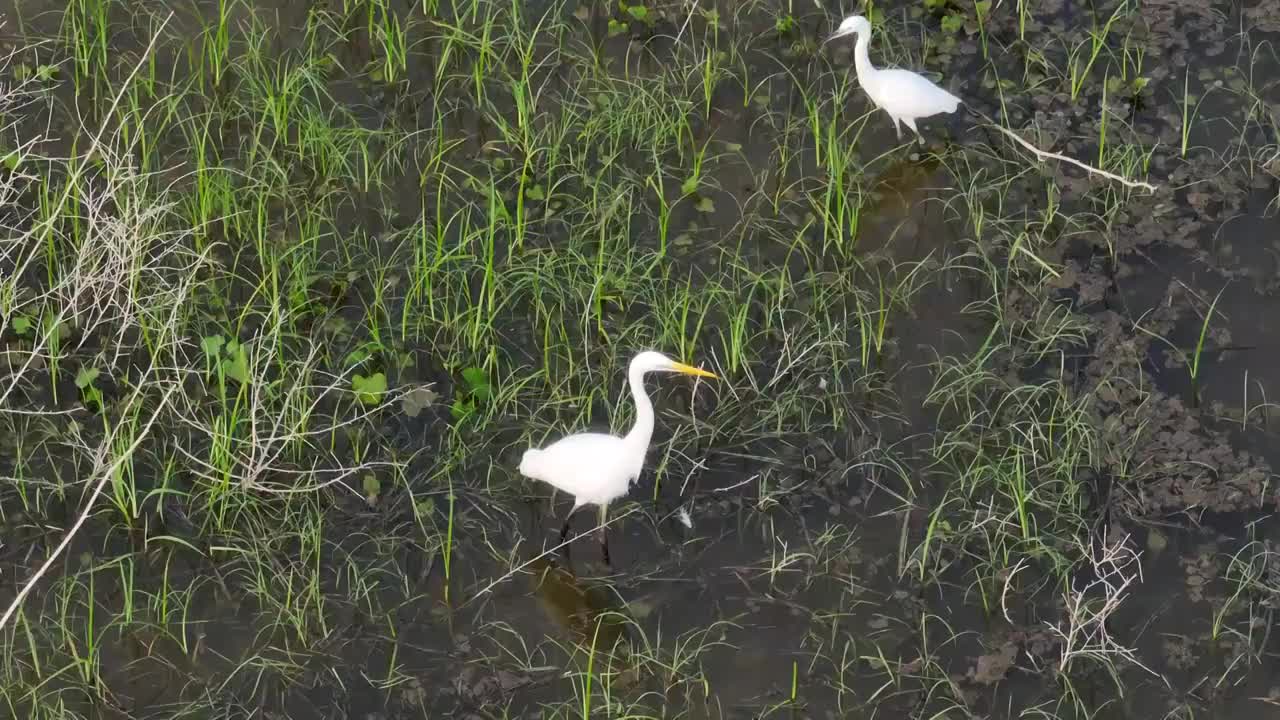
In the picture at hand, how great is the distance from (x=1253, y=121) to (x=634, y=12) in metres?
2.54

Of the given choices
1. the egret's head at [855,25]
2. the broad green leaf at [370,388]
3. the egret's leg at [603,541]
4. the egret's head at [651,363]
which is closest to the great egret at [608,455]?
the egret's head at [651,363]

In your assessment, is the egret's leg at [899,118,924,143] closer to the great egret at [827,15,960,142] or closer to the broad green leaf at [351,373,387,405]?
the great egret at [827,15,960,142]

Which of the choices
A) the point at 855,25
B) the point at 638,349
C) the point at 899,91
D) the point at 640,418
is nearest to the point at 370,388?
the point at 638,349

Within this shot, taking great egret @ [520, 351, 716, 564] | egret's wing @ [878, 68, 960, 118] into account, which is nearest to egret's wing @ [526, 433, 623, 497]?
great egret @ [520, 351, 716, 564]

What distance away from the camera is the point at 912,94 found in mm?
6004

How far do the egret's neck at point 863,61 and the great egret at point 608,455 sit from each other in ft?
5.99

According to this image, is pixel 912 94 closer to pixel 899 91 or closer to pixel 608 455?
pixel 899 91

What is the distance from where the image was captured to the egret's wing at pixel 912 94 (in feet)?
19.7

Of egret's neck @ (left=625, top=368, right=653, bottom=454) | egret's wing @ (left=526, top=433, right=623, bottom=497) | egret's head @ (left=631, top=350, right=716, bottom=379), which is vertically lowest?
egret's wing @ (left=526, top=433, right=623, bottom=497)

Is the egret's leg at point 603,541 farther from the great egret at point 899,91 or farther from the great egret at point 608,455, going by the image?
the great egret at point 899,91

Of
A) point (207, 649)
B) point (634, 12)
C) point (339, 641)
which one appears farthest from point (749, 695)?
point (634, 12)

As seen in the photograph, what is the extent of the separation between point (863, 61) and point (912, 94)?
27 cm

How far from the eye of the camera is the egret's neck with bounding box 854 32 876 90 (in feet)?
20.1

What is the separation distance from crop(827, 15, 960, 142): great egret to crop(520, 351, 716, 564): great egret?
175cm
